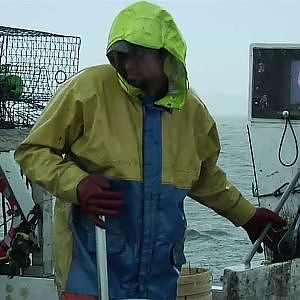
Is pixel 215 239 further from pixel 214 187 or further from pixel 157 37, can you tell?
pixel 157 37

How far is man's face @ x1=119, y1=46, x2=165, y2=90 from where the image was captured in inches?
116

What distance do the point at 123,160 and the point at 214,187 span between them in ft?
2.03

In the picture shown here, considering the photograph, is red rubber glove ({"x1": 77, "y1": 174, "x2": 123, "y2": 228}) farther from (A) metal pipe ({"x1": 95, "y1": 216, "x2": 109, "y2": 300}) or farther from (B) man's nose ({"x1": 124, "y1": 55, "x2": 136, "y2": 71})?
(B) man's nose ({"x1": 124, "y1": 55, "x2": 136, "y2": 71})

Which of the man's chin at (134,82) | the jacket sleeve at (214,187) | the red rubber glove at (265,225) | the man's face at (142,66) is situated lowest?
the red rubber glove at (265,225)

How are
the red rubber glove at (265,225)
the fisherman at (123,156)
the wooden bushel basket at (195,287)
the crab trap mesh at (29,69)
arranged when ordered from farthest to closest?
the wooden bushel basket at (195,287)
the crab trap mesh at (29,69)
the red rubber glove at (265,225)
the fisherman at (123,156)

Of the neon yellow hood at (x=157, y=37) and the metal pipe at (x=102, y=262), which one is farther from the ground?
the neon yellow hood at (x=157, y=37)

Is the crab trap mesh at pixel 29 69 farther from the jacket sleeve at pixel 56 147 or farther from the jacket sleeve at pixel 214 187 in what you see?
the jacket sleeve at pixel 56 147

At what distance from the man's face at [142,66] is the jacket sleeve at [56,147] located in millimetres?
210

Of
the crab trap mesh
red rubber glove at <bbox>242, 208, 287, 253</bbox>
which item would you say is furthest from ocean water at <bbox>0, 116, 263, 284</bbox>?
red rubber glove at <bbox>242, 208, 287, 253</bbox>

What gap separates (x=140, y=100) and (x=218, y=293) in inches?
123

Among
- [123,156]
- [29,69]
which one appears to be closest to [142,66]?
[123,156]

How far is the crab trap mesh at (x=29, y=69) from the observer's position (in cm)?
501

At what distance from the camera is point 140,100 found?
9.91 ft

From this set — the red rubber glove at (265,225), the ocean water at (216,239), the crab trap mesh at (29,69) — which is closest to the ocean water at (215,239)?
the ocean water at (216,239)
